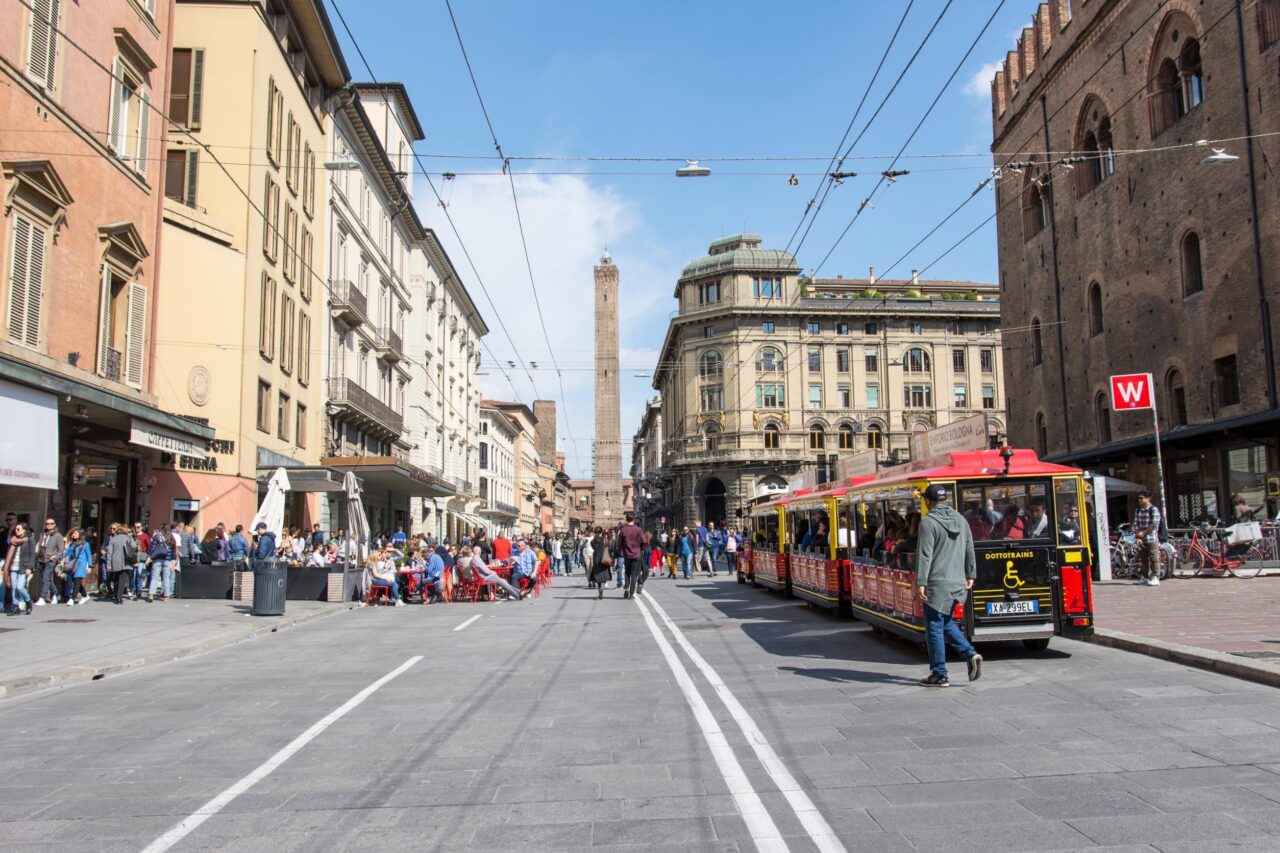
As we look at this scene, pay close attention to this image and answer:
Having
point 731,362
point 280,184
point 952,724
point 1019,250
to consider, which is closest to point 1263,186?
point 1019,250

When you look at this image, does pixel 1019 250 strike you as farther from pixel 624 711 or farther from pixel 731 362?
pixel 624 711

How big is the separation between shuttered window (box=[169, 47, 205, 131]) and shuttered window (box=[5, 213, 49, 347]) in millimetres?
10802

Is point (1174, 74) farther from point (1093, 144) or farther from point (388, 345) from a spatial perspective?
point (388, 345)

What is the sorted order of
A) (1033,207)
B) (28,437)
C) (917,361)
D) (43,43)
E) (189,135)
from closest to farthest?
(28,437), (43,43), (189,135), (1033,207), (917,361)

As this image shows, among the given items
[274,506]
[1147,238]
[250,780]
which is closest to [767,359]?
[1147,238]

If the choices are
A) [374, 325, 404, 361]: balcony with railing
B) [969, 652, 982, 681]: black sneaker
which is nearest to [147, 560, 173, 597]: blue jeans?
[969, 652, 982, 681]: black sneaker

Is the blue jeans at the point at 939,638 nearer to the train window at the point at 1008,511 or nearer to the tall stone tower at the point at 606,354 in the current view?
the train window at the point at 1008,511

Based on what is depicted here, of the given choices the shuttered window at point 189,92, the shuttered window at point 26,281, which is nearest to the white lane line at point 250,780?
the shuttered window at point 26,281

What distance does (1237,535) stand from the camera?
831 inches

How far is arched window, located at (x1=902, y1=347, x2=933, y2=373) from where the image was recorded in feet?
246

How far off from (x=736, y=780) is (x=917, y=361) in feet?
238

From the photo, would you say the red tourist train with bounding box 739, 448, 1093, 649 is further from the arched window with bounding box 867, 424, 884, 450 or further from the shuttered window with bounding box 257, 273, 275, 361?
the arched window with bounding box 867, 424, 884, 450

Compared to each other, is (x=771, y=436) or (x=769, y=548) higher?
(x=771, y=436)

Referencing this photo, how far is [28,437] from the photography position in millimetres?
15609
